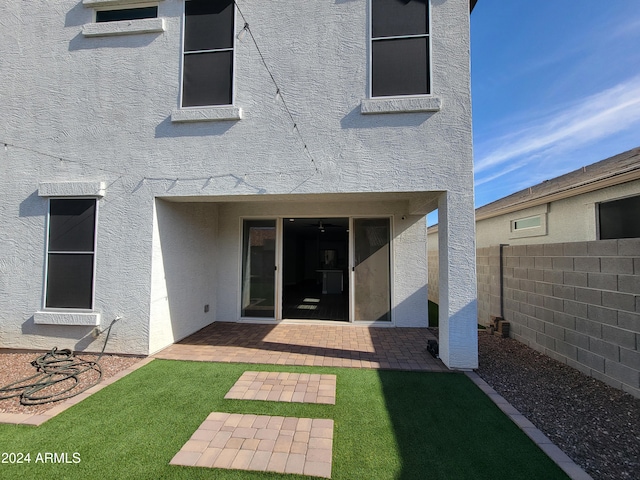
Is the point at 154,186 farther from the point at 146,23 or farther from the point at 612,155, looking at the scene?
the point at 612,155

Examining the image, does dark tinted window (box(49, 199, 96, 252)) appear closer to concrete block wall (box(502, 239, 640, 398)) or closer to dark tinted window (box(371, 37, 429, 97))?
dark tinted window (box(371, 37, 429, 97))

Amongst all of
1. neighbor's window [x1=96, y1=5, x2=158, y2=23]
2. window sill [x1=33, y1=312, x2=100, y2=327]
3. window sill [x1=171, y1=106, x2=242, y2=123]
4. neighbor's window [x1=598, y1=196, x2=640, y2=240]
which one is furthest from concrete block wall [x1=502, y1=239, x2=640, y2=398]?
neighbor's window [x1=96, y1=5, x2=158, y2=23]

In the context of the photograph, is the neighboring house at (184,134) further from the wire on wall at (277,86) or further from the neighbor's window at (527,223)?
the neighbor's window at (527,223)

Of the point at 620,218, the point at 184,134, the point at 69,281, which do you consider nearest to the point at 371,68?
the point at 184,134

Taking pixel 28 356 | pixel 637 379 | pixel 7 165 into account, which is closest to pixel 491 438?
pixel 637 379

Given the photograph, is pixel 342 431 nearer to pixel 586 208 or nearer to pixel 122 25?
pixel 122 25

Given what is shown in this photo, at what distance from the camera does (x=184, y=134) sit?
17.2 feet

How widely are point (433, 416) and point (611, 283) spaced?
316cm

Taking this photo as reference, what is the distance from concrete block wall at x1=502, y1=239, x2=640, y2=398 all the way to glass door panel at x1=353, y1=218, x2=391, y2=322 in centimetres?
282

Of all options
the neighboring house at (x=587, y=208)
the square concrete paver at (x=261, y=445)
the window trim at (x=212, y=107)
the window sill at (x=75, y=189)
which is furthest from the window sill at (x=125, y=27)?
the neighboring house at (x=587, y=208)

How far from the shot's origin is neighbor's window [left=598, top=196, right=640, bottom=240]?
626 cm

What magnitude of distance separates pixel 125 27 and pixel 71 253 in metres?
4.31

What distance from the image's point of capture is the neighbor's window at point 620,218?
20.5 ft

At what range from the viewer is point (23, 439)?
2.92 meters
